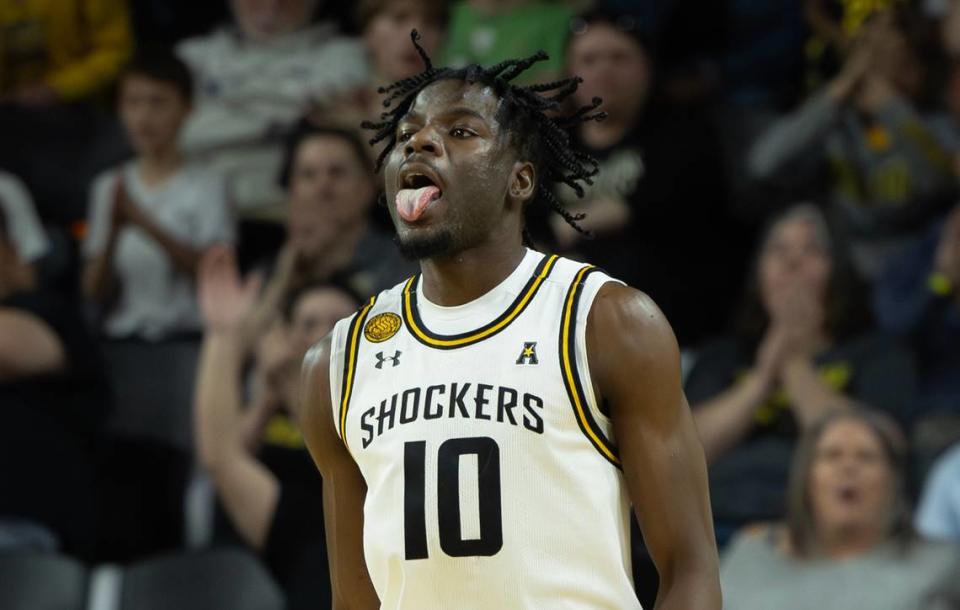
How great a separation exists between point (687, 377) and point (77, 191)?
3.25 meters

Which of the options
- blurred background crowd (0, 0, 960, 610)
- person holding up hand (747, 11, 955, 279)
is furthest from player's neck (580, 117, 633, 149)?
person holding up hand (747, 11, 955, 279)

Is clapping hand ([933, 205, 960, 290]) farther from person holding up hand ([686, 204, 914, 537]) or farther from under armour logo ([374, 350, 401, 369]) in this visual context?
under armour logo ([374, 350, 401, 369])

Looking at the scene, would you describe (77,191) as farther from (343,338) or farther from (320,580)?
(343,338)

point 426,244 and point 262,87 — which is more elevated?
point 262,87

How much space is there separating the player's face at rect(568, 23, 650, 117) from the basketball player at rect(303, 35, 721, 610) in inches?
152

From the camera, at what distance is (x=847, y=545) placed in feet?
19.0

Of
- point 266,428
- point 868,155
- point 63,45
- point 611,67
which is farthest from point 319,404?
point 63,45

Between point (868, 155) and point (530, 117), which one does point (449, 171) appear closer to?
point (530, 117)

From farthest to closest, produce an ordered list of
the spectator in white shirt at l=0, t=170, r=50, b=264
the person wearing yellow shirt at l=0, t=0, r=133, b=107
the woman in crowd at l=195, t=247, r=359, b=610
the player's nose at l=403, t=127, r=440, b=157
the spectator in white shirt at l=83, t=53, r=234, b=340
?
the person wearing yellow shirt at l=0, t=0, r=133, b=107 < the spectator in white shirt at l=83, t=53, r=234, b=340 < the spectator in white shirt at l=0, t=170, r=50, b=264 < the woman in crowd at l=195, t=247, r=359, b=610 < the player's nose at l=403, t=127, r=440, b=157

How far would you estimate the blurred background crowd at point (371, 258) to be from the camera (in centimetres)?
611

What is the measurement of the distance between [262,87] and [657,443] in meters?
5.33

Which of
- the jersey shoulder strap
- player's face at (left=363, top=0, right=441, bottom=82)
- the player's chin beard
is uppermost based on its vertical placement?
player's face at (left=363, top=0, right=441, bottom=82)

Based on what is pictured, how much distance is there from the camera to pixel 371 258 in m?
7.05

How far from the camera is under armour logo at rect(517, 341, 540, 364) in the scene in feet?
10.4
